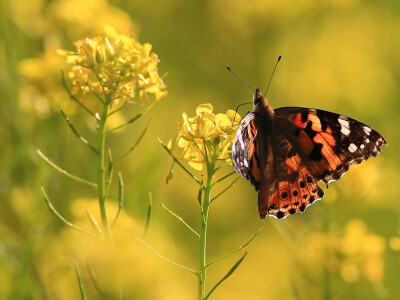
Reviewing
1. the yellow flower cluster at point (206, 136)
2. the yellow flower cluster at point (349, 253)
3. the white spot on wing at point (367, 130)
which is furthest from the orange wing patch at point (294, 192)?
the yellow flower cluster at point (349, 253)

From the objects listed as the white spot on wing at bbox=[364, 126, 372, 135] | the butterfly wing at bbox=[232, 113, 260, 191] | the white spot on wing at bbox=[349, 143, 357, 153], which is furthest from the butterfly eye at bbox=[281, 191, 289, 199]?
the white spot on wing at bbox=[364, 126, 372, 135]

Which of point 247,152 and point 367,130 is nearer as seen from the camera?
point 247,152

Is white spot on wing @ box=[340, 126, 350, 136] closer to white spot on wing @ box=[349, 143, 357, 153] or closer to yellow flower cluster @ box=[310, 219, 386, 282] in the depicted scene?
white spot on wing @ box=[349, 143, 357, 153]

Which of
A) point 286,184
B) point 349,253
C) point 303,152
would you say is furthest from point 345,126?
point 349,253

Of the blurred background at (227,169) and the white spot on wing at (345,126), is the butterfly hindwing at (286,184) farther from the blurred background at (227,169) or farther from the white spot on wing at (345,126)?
the blurred background at (227,169)

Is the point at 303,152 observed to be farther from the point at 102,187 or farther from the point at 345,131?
the point at 102,187
